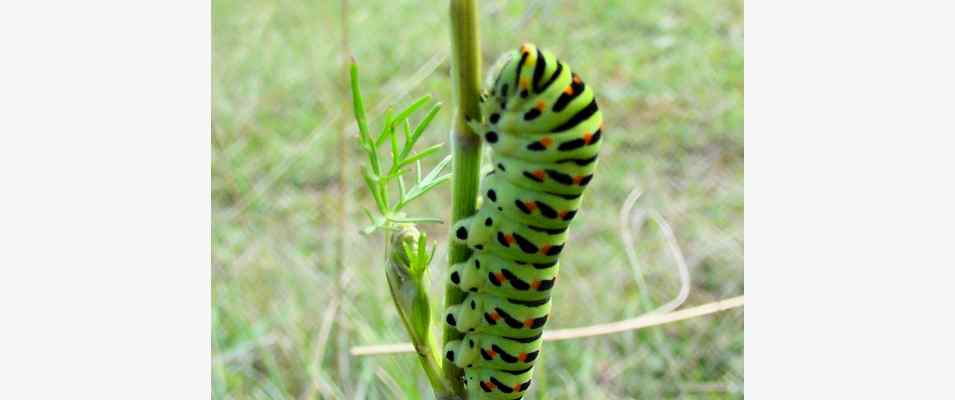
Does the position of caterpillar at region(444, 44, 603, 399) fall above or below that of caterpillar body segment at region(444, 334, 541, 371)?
above

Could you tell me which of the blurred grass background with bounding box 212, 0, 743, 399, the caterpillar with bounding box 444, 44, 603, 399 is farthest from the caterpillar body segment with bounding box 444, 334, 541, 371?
the blurred grass background with bounding box 212, 0, 743, 399

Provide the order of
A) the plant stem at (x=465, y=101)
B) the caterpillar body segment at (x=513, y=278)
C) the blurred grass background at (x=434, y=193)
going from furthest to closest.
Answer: the blurred grass background at (x=434, y=193) < the caterpillar body segment at (x=513, y=278) < the plant stem at (x=465, y=101)

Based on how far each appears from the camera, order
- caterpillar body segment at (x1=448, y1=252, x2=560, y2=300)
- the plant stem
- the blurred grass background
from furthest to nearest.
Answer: the blurred grass background, caterpillar body segment at (x1=448, y1=252, x2=560, y2=300), the plant stem

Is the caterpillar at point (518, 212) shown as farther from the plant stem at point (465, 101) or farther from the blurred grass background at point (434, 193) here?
the blurred grass background at point (434, 193)

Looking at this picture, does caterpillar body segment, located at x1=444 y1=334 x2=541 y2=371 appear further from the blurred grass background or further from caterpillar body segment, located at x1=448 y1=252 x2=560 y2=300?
the blurred grass background

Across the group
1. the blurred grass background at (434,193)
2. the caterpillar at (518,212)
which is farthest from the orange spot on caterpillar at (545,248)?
the blurred grass background at (434,193)
